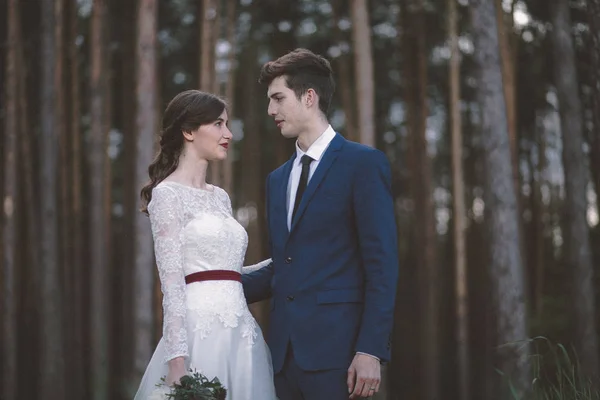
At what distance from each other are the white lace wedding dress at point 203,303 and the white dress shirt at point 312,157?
411 millimetres

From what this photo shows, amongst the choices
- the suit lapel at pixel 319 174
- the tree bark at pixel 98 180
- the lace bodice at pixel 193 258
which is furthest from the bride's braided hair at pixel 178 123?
the tree bark at pixel 98 180

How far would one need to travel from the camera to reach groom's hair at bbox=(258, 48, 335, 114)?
13.4 feet

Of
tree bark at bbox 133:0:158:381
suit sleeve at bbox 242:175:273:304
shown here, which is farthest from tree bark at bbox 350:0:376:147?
suit sleeve at bbox 242:175:273:304

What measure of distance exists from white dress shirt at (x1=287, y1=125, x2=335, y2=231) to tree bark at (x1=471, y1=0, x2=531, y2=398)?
18.9 ft

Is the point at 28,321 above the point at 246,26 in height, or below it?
below

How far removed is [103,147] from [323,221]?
12.2 m

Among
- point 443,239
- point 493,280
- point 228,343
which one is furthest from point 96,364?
point 443,239

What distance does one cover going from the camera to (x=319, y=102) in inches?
162

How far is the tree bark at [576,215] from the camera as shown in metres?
12.3

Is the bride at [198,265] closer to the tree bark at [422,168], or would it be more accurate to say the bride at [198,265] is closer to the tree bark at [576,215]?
the tree bark at [576,215]

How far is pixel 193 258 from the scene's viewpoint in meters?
4.10

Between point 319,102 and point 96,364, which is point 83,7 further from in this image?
point 319,102

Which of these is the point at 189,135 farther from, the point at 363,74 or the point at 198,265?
the point at 363,74

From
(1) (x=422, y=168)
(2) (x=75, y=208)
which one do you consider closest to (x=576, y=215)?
(1) (x=422, y=168)
